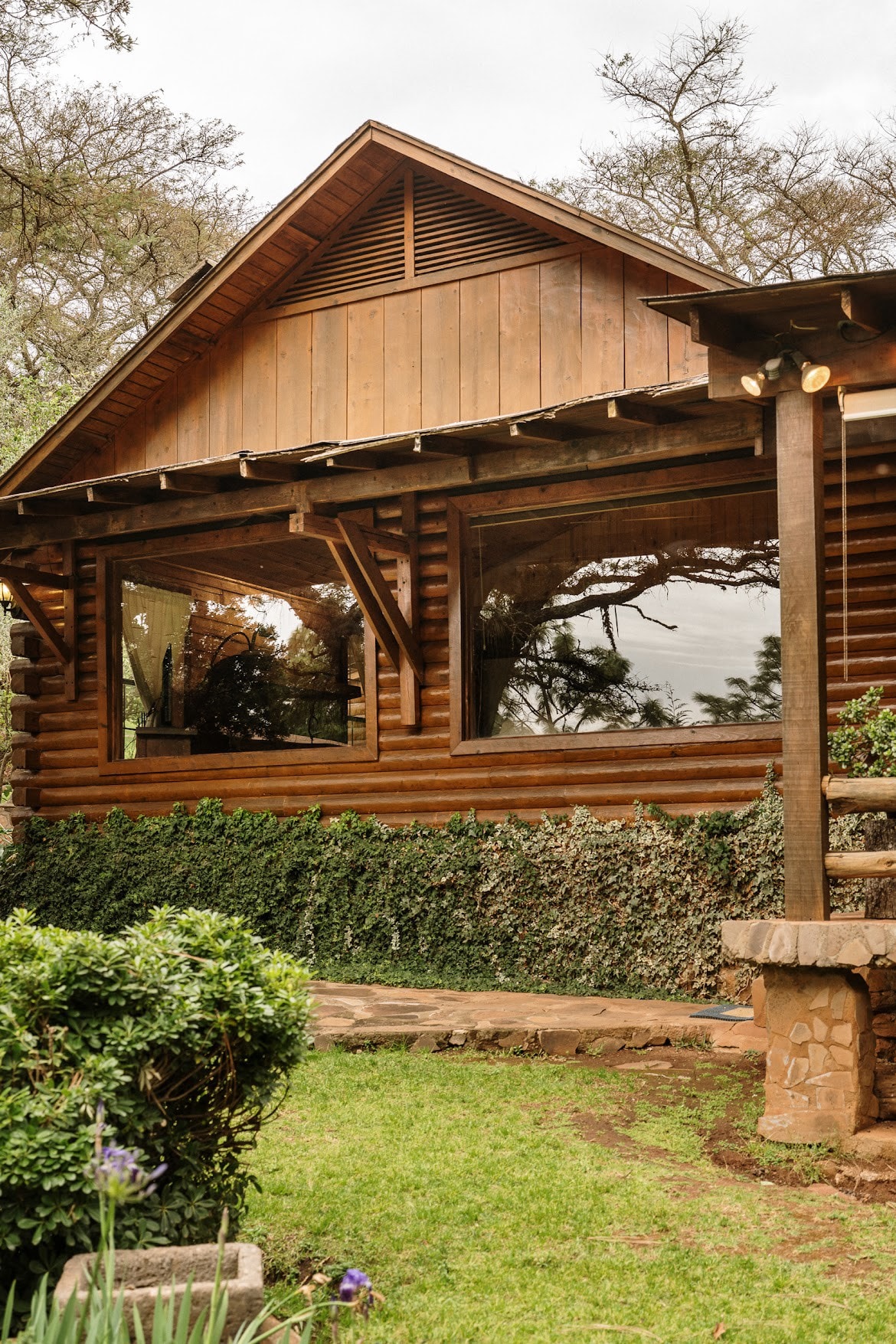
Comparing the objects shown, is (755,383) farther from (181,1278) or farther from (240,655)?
(240,655)

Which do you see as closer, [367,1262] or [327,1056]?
[367,1262]

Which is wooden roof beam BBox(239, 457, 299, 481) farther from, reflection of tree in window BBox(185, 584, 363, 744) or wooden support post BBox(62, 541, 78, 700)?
wooden support post BBox(62, 541, 78, 700)

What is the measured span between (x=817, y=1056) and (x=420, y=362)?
24.8 feet

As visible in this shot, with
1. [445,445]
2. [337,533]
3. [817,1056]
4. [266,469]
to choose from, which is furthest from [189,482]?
[817,1056]

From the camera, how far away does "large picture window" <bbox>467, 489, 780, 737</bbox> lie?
9.85 metres

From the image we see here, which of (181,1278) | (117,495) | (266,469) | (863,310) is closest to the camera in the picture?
(181,1278)

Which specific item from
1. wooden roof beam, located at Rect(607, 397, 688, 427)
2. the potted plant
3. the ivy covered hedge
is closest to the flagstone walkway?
the ivy covered hedge

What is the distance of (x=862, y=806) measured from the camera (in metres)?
5.98

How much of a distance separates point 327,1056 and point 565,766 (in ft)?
11.6

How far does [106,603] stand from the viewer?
12859 millimetres

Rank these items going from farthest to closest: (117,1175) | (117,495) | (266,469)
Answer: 1. (117,495)
2. (266,469)
3. (117,1175)

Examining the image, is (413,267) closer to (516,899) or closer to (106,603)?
(106,603)

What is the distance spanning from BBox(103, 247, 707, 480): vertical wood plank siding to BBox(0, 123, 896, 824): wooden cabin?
28 millimetres

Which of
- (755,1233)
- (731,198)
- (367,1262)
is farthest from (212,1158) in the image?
(731,198)
